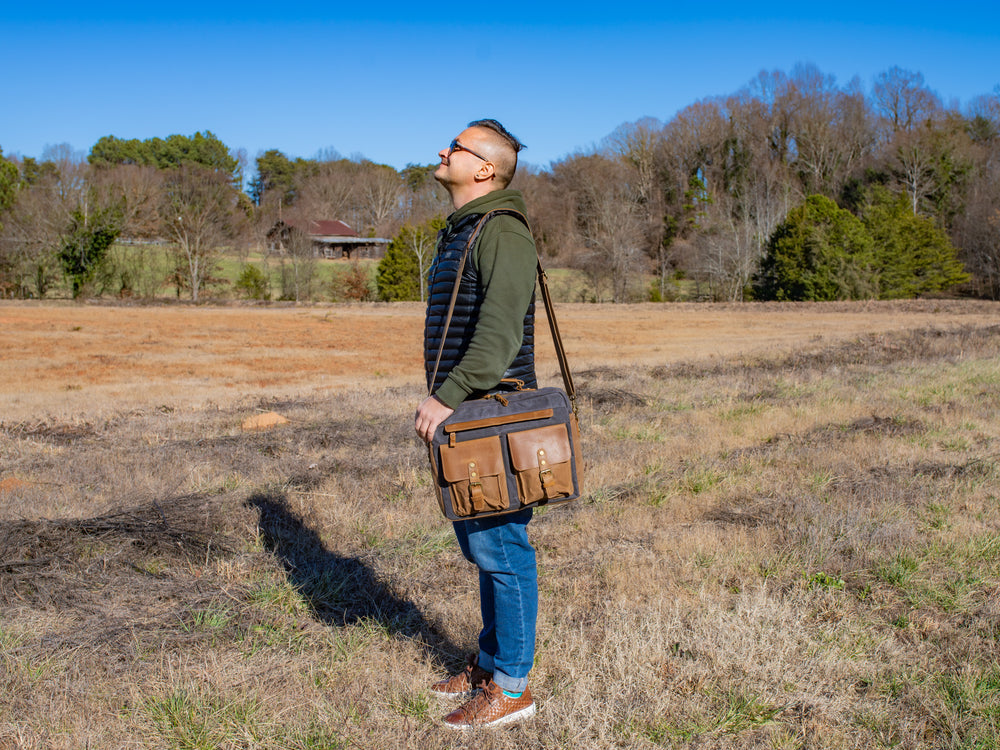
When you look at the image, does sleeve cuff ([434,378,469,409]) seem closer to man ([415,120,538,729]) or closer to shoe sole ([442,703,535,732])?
man ([415,120,538,729])

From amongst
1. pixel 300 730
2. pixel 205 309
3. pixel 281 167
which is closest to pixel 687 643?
pixel 300 730

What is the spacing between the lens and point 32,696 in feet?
8.87

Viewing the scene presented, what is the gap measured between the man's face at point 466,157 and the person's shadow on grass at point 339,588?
76.0 inches

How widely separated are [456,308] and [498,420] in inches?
16.3

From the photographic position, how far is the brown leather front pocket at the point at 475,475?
7.87 feet

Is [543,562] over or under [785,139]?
under

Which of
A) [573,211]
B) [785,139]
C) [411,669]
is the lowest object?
[411,669]

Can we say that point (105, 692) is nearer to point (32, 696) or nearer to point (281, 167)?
point (32, 696)

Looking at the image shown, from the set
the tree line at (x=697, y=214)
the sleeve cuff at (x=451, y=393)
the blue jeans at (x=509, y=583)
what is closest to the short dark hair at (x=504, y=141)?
the sleeve cuff at (x=451, y=393)

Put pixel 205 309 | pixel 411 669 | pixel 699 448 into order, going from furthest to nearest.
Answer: pixel 205 309 → pixel 699 448 → pixel 411 669

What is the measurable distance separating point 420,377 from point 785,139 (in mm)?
58981

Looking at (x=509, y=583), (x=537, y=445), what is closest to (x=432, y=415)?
(x=537, y=445)

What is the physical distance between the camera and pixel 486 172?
258 cm

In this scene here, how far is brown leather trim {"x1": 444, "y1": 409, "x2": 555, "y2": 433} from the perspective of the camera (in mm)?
2420
